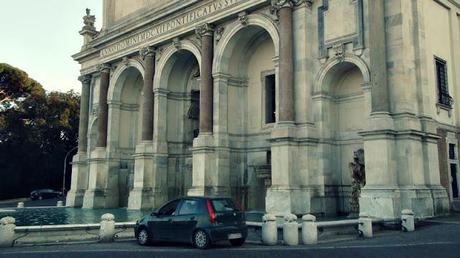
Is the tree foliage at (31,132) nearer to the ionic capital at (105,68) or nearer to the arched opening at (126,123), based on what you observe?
the ionic capital at (105,68)

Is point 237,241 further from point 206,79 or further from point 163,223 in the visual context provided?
point 206,79

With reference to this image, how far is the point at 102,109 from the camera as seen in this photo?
105ft

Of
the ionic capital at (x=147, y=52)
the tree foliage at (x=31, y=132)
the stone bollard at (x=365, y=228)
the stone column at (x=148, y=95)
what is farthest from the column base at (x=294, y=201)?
the tree foliage at (x=31, y=132)

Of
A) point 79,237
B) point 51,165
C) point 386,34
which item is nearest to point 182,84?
point 386,34

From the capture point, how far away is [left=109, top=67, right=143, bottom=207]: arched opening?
31.3 metres

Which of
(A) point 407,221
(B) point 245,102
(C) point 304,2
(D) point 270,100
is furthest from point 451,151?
(B) point 245,102

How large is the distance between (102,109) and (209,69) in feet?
37.0

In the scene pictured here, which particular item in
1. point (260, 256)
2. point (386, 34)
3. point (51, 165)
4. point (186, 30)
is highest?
point (186, 30)

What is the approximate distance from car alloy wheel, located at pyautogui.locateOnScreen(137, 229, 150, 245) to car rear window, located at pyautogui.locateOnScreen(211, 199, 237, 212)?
2283 mm

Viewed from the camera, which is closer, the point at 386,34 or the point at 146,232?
the point at 146,232

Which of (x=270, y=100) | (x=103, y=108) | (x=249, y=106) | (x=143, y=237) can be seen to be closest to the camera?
(x=143, y=237)

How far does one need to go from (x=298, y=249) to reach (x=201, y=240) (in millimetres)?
2415

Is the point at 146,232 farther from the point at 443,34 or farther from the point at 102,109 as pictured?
the point at 102,109

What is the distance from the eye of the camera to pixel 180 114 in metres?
28.6
